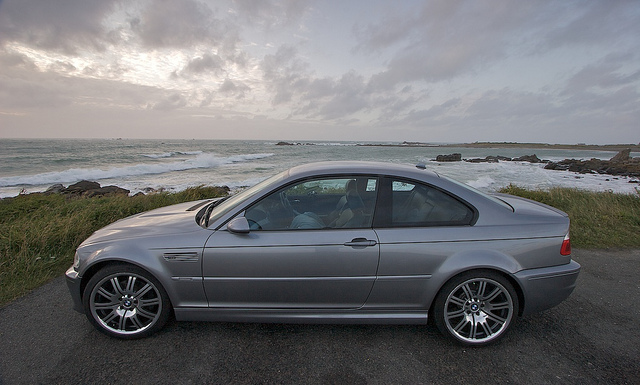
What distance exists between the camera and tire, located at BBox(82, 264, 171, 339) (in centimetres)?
246

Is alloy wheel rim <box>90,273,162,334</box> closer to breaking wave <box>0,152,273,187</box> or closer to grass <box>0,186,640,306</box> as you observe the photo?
grass <box>0,186,640,306</box>

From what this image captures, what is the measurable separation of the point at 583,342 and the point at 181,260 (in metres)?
3.43

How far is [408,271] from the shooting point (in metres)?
2.35

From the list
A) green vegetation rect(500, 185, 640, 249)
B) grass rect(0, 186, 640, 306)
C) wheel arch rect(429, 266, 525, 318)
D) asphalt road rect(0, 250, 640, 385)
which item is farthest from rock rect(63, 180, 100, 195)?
green vegetation rect(500, 185, 640, 249)

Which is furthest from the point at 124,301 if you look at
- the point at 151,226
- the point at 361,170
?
the point at 361,170

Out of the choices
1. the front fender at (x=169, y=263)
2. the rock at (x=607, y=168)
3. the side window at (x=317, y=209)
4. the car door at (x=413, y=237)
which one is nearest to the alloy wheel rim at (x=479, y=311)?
the car door at (x=413, y=237)

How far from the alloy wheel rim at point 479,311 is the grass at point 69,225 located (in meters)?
3.51

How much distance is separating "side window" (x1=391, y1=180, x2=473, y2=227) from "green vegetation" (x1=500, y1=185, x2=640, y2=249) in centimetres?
378

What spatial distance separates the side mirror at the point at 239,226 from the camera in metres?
2.32

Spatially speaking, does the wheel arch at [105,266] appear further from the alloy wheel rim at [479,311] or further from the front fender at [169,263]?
the alloy wheel rim at [479,311]

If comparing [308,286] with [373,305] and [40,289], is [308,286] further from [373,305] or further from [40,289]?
[40,289]

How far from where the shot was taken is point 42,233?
14.3ft

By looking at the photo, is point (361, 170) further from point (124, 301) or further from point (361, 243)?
point (124, 301)

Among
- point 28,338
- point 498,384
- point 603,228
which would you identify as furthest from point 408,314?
point 603,228
